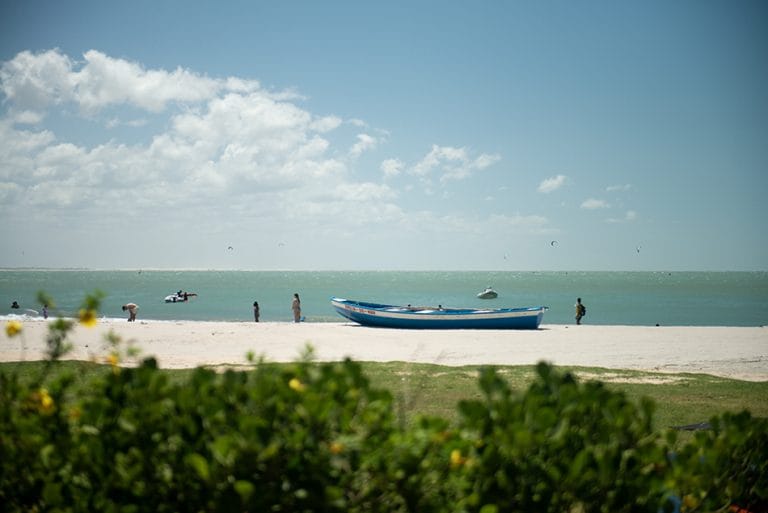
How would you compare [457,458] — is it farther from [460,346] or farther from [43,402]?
[460,346]

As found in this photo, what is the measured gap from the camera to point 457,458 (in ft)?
7.20

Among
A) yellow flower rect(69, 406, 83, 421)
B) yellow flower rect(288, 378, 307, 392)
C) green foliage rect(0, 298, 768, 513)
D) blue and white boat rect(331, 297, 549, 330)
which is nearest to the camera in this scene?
green foliage rect(0, 298, 768, 513)

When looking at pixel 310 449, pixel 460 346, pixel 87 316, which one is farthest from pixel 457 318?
pixel 310 449

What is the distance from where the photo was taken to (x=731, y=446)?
9.07 ft

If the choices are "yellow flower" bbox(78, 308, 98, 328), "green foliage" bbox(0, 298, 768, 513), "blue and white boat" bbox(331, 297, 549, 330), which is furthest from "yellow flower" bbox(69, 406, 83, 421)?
"blue and white boat" bbox(331, 297, 549, 330)

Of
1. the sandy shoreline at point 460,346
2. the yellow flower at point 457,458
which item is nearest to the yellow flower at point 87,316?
the yellow flower at point 457,458

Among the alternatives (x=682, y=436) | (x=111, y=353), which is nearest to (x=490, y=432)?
(x=111, y=353)

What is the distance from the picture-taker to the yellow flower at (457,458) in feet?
7.19

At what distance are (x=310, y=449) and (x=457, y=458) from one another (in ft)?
1.79

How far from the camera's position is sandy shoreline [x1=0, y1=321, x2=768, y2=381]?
57.8 ft

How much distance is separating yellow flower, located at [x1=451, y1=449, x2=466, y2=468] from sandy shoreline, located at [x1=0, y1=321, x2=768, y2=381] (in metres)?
11.5

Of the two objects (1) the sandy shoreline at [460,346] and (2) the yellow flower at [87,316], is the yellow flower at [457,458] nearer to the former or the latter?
(2) the yellow flower at [87,316]

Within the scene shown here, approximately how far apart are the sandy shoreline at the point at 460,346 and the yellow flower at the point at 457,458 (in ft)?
37.9

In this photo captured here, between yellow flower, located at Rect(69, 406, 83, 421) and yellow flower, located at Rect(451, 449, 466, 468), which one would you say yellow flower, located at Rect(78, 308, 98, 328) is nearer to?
yellow flower, located at Rect(69, 406, 83, 421)
